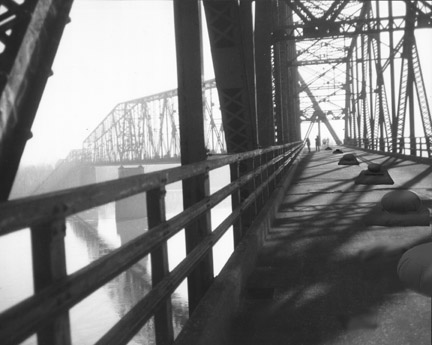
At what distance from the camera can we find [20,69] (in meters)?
1.71

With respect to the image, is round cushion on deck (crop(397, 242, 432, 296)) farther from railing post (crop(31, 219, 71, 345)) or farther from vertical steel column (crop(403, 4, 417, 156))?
vertical steel column (crop(403, 4, 417, 156))

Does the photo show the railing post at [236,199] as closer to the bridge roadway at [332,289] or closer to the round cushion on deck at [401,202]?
the bridge roadway at [332,289]

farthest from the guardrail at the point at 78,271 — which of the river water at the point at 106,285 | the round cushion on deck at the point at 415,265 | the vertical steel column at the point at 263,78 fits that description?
the river water at the point at 106,285

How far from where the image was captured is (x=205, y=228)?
3.95m

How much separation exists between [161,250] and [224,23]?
178 inches

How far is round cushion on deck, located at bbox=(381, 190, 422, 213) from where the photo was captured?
7.36m

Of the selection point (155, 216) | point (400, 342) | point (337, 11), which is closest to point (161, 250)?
point (155, 216)

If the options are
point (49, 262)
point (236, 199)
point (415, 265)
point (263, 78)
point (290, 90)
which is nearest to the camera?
point (49, 262)

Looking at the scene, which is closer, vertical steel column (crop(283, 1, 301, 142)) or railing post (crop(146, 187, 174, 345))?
railing post (crop(146, 187, 174, 345))

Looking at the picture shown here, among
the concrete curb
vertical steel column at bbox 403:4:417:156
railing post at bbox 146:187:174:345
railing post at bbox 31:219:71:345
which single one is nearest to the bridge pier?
vertical steel column at bbox 403:4:417:156

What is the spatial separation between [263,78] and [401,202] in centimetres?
587

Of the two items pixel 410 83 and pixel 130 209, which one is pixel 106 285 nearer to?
pixel 130 209

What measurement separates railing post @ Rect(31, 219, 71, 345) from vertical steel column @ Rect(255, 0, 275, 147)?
31.5 ft

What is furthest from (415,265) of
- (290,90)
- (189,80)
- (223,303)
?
(290,90)
